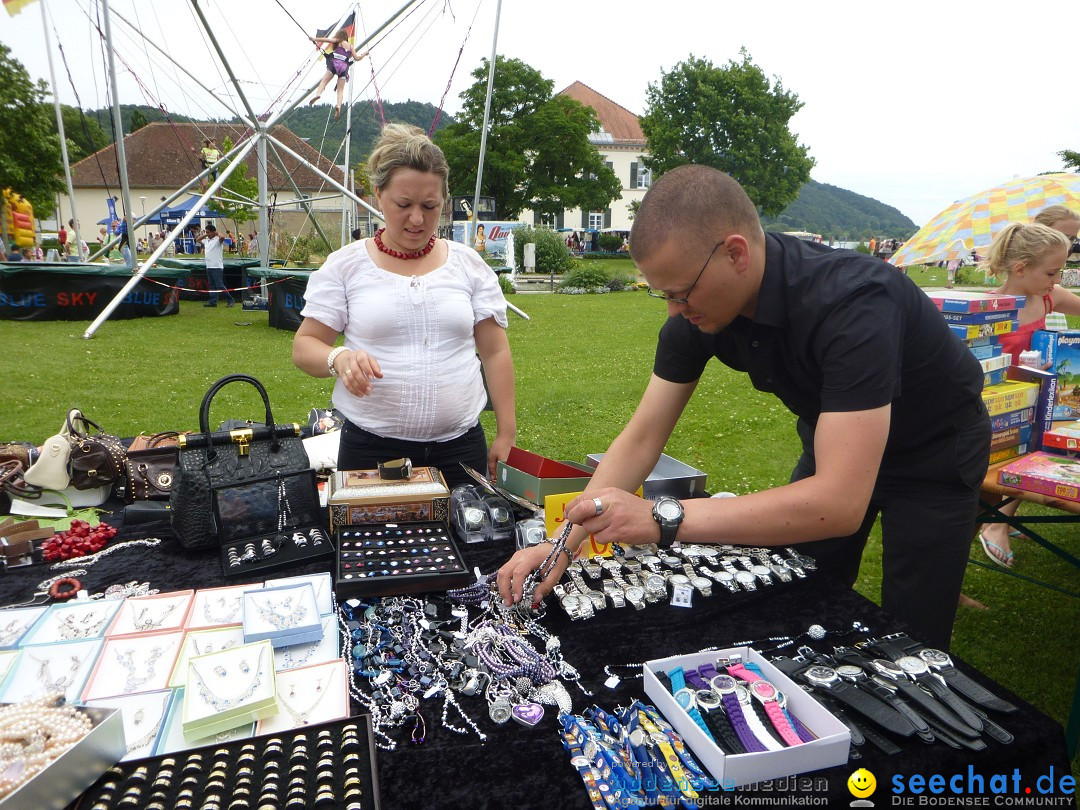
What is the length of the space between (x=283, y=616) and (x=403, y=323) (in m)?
1.14

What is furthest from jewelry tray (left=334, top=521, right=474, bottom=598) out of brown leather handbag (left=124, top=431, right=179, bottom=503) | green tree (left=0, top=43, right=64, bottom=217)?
green tree (left=0, top=43, right=64, bottom=217)

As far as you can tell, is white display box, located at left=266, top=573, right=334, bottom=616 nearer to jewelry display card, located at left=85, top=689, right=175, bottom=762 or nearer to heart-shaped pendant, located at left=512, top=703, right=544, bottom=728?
jewelry display card, located at left=85, top=689, right=175, bottom=762

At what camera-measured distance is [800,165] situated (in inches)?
1518

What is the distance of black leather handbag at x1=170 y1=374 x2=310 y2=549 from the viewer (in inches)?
77.0

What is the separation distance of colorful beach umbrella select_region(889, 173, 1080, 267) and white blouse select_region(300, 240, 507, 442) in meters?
3.53

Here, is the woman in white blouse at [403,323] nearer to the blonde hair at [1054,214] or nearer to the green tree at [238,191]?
the blonde hair at [1054,214]

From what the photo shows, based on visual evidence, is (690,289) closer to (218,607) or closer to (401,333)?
(401,333)

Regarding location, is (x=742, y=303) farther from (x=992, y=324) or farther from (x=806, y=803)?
(x=992, y=324)

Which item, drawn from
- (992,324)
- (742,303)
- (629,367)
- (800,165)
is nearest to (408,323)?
(742,303)

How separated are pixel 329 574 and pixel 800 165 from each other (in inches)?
1657

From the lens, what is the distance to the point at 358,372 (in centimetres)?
205

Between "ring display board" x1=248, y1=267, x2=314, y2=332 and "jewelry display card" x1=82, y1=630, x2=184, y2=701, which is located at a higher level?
"ring display board" x1=248, y1=267, x2=314, y2=332

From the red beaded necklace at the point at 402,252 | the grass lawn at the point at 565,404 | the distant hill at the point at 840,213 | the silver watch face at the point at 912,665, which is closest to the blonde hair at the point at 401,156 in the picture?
the red beaded necklace at the point at 402,252

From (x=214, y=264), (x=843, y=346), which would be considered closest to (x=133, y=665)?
(x=843, y=346)
